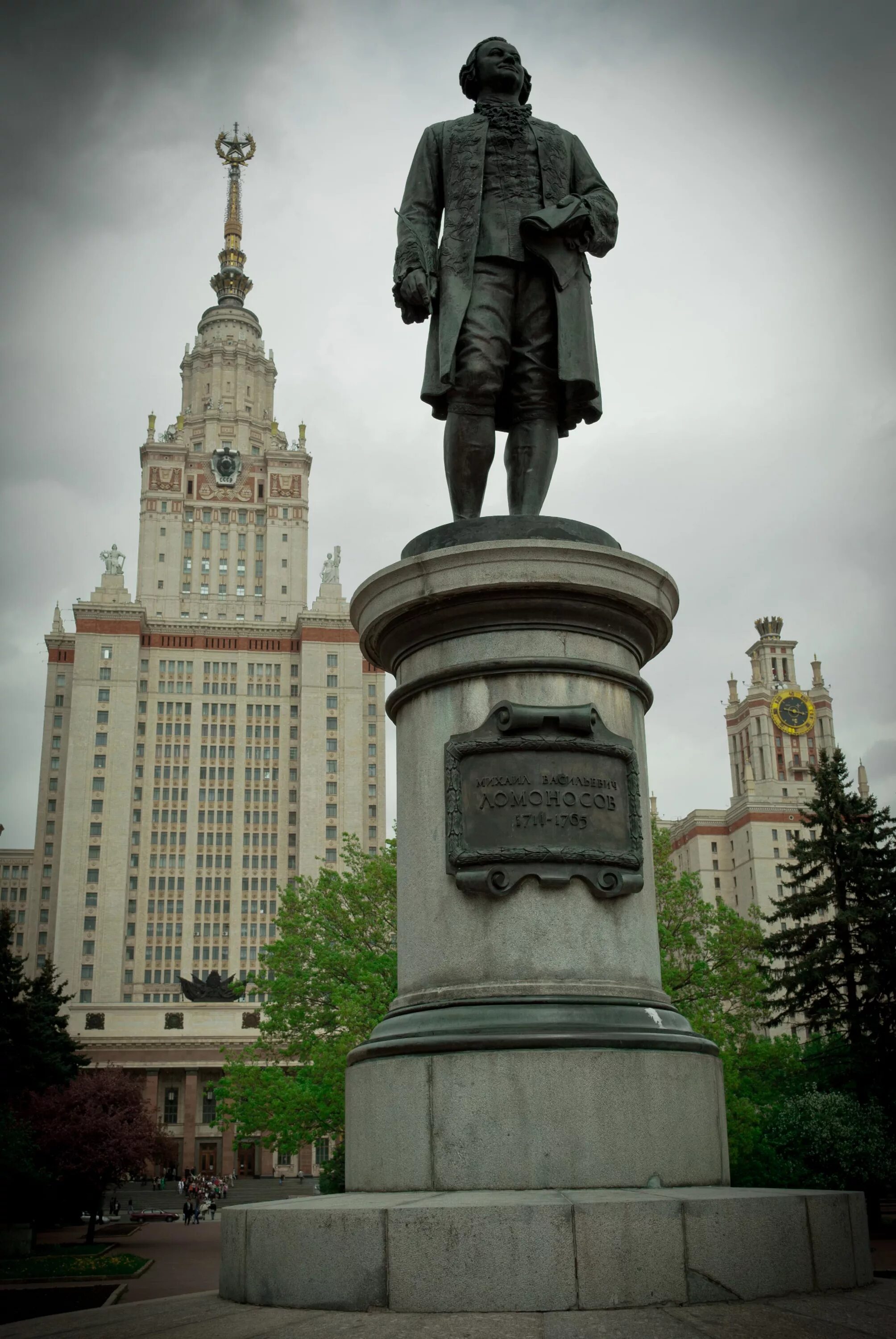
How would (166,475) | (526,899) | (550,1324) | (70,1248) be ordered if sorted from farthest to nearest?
(166,475) → (70,1248) → (526,899) → (550,1324)

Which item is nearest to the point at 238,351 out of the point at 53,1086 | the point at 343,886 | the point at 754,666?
the point at 754,666

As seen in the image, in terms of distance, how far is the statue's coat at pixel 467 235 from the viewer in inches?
312

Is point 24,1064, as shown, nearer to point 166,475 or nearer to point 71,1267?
point 71,1267

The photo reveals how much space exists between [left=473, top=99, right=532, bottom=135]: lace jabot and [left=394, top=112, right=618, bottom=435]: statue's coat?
7 centimetres

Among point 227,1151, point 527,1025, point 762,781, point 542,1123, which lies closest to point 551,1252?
point 542,1123

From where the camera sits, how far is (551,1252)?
4.83 meters

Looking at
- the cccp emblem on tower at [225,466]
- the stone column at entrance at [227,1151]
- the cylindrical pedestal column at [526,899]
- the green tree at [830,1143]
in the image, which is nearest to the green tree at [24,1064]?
the green tree at [830,1143]

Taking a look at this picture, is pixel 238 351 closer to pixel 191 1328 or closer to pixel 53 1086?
pixel 53 1086

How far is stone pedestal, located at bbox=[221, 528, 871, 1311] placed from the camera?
193 inches

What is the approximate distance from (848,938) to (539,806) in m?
30.2

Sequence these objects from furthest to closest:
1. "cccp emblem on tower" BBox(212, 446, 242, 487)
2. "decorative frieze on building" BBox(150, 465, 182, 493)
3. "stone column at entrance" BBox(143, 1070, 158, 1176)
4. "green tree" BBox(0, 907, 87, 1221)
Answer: "cccp emblem on tower" BBox(212, 446, 242, 487) → "decorative frieze on building" BBox(150, 465, 182, 493) → "stone column at entrance" BBox(143, 1070, 158, 1176) → "green tree" BBox(0, 907, 87, 1221)

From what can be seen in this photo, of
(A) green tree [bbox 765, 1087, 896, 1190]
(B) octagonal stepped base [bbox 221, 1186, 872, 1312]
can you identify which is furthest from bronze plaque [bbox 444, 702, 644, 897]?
(A) green tree [bbox 765, 1087, 896, 1190]

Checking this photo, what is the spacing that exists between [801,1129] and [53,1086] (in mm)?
24791

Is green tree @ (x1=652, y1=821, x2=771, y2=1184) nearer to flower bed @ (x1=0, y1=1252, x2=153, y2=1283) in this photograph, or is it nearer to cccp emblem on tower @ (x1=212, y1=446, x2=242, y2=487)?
flower bed @ (x1=0, y1=1252, x2=153, y2=1283)
